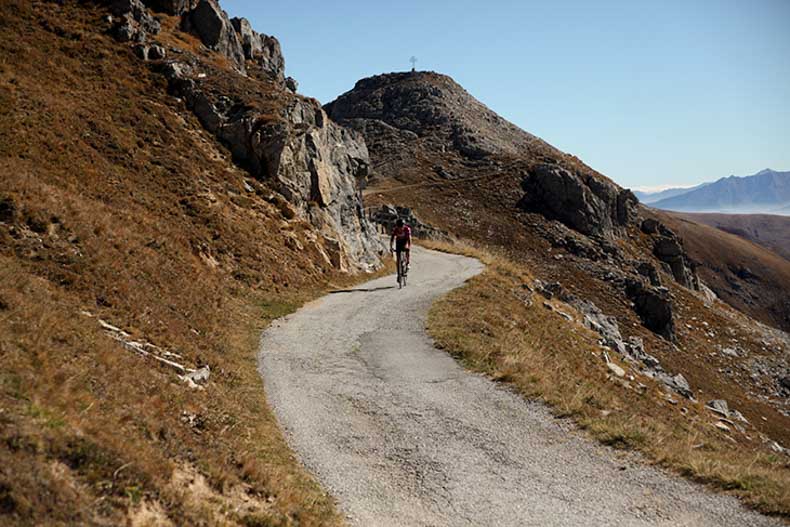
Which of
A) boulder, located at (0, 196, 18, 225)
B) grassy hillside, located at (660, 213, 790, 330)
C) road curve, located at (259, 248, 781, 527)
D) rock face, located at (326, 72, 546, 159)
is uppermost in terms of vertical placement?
rock face, located at (326, 72, 546, 159)

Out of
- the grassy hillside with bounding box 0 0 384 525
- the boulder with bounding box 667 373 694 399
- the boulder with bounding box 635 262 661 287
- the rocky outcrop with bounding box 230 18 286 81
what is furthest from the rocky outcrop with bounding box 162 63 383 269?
the boulder with bounding box 635 262 661 287

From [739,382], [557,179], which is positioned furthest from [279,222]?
[557,179]

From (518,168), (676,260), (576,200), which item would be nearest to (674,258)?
(676,260)

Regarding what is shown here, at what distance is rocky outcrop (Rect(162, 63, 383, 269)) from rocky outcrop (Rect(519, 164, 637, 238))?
169 ft

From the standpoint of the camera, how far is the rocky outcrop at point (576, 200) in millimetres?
80062

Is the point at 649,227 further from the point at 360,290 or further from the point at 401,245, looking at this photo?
the point at 360,290

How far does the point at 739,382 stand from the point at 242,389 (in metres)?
54.4

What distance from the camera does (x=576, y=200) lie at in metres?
81.0

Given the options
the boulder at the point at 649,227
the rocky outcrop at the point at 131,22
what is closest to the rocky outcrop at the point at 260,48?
the rocky outcrop at the point at 131,22

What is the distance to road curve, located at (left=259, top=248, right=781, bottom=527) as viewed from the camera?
7.45 metres

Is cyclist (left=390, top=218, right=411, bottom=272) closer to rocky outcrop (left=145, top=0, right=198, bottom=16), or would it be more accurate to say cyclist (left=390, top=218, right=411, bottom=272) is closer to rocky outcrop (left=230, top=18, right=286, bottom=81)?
rocky outcrop (left=230, top=18, right=286, bottom=81)

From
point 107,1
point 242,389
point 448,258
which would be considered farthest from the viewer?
point 448,258

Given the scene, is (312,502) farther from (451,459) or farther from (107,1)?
(107,1)

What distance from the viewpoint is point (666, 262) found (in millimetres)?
85312
